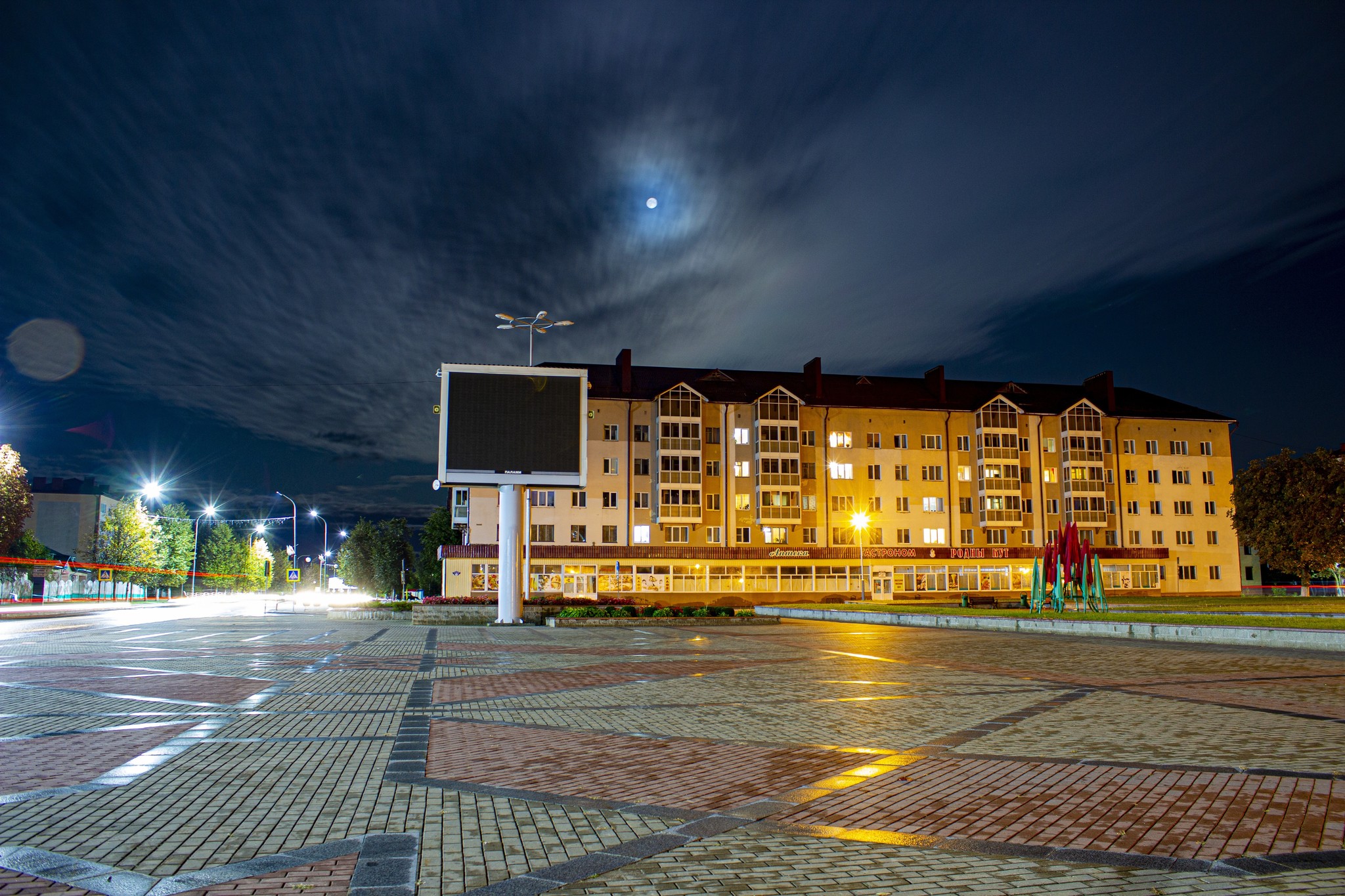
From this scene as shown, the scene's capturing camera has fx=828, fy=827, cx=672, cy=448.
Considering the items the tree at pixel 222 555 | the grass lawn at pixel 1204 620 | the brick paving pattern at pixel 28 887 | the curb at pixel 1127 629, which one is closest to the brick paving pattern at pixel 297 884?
the brick paving pattern at pixel 28 887

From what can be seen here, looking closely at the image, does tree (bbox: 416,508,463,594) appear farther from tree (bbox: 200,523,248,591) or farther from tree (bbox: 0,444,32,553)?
tree (bbox: 200,523,248,591)

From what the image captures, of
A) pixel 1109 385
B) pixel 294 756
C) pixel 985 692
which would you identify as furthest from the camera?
pixel 1109 385

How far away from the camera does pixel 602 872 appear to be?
204 inches

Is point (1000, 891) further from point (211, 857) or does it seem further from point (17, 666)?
point (17, 666)

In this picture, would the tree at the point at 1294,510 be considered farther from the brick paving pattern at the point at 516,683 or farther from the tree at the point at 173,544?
the tree at the point at 173,544

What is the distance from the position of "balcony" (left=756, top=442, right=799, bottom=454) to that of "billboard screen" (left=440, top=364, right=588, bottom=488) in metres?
29.9

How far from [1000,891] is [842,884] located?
0.92 m

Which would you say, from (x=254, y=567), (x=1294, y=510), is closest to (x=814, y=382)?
(x=1294, y=510)

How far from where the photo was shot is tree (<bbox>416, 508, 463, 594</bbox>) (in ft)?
288

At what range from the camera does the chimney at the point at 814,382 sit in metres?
67.4

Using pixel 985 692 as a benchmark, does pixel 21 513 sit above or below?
above

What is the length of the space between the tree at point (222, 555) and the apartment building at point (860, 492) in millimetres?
64713

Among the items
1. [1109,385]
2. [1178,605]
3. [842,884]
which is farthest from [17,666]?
[1109,385]

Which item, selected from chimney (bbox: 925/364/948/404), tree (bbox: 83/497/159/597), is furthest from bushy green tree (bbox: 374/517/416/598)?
chimney (bbox: 925/364/948/404)
